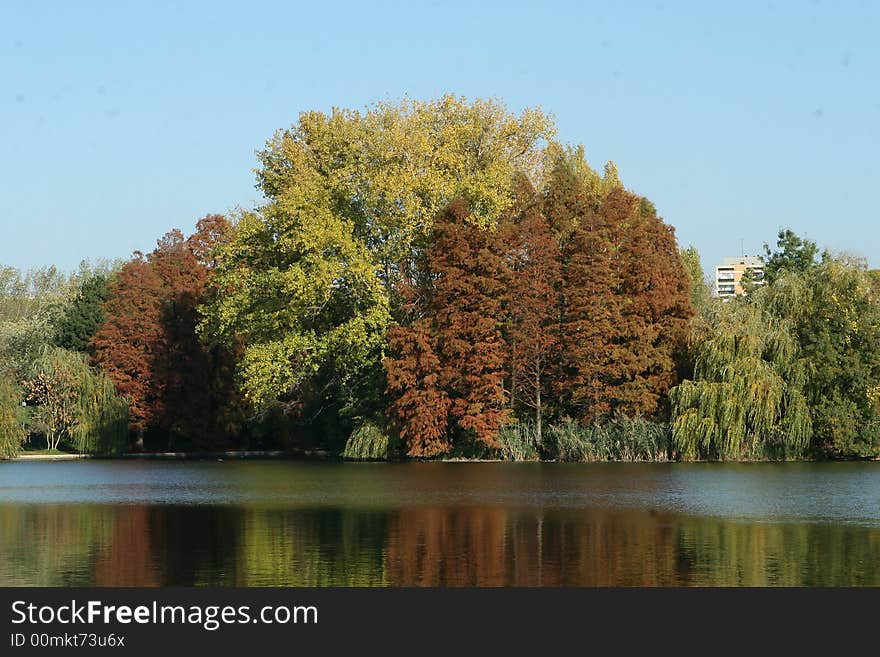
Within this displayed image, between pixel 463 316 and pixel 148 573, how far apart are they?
31945mm

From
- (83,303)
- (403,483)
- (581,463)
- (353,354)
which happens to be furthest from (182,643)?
(83,303)

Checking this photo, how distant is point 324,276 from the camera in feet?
161

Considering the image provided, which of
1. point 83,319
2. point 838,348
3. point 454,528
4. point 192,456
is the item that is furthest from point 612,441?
point 83,319

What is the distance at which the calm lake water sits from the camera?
59.6ft

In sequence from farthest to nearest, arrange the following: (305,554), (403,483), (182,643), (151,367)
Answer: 1. (151,367)
2. (403,483)
3. (305,554)
4. (182,643)

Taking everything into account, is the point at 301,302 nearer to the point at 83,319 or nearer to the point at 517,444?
the point at 517,444

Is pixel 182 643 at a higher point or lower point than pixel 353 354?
lower

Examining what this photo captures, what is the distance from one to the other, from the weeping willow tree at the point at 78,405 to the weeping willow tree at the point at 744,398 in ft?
87.8

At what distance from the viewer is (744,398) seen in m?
45.4

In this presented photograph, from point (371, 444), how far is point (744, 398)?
1468 cm

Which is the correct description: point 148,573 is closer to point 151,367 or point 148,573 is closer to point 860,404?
point 860,404

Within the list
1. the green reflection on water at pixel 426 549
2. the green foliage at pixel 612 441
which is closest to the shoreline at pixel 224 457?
the green foliage at pixel 612 441

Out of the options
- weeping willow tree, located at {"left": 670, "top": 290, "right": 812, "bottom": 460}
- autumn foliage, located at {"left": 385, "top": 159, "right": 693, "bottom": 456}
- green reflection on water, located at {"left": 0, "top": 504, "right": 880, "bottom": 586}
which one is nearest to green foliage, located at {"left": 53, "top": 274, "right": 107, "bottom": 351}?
autumn foliage, located at {"left": 385, "top": 159, "right": 693, "bottom": 456}

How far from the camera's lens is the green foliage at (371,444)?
51.2 m
